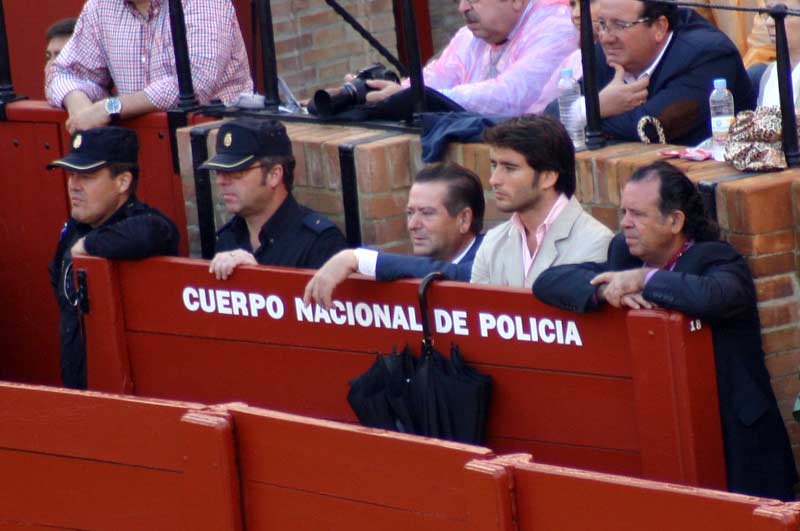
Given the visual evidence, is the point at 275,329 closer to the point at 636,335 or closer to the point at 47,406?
the point at 47,406

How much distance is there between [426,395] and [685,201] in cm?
90

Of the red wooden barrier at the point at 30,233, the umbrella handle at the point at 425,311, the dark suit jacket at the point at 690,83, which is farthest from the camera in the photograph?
the red wooden barrier at the point at 30,233

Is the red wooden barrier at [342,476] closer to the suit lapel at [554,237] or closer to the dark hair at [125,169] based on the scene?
the suit lapel at [554,237]

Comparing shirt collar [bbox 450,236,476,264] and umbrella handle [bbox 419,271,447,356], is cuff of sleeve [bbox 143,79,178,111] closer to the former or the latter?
shirt collar [bbox 450,236,476,264]

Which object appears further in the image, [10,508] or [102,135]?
[102,135]

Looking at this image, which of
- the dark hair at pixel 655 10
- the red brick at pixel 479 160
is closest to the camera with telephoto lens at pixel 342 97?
the red brick at pixel 479 160

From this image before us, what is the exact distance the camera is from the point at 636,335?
14.8 feet

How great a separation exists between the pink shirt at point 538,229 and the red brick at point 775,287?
617mm

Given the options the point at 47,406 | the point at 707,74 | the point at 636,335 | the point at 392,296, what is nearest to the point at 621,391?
the point at 636,335

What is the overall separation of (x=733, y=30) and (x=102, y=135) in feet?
8.74

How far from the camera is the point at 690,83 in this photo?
18.0ft

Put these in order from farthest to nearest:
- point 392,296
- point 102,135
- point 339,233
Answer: point 102,135 < point 339,233 < point 392,296

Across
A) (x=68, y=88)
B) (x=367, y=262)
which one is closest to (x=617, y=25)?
(x=367, y=262)

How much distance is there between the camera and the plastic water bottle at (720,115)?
521 cm
